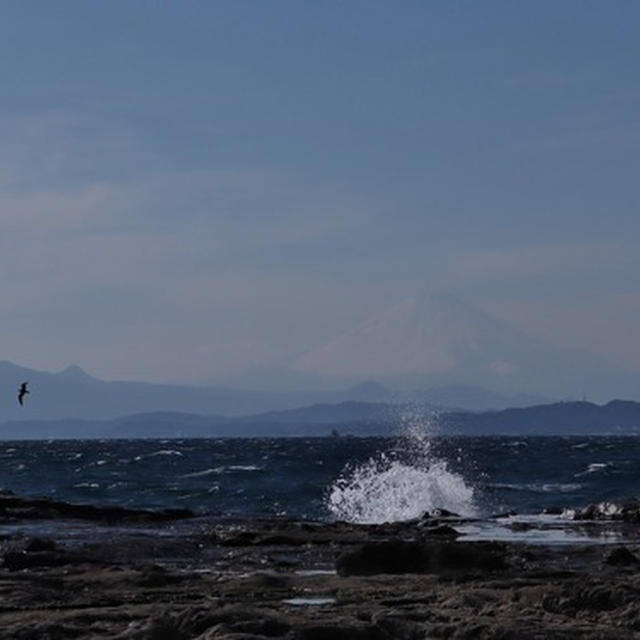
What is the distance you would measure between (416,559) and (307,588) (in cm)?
272

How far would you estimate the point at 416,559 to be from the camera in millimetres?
23000

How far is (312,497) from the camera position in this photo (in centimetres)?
6238

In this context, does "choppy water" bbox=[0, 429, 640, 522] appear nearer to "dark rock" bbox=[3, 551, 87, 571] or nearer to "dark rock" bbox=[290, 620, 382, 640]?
"dark rock" bbox=[3, 551, 87, 571]

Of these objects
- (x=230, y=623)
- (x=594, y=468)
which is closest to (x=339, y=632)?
(x=230, y=623)

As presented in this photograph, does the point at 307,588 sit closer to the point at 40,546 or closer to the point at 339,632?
the point at 339,632

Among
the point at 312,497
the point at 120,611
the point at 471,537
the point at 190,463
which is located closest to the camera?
the point at 120,611

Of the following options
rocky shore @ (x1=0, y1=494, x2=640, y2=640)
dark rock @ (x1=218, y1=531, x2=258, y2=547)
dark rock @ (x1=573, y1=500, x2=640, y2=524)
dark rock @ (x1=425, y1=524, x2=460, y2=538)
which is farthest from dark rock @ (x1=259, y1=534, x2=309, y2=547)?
dark rock @ (x1=573, y1=500, x2=640, y2=524)

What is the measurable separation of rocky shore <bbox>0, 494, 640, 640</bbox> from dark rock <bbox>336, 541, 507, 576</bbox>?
0.06 ft

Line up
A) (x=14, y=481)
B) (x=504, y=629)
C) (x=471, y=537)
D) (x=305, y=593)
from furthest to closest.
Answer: (x=14, y=481) → (x=471, y=537) → (x=305, y=593) → (x=504, y=629)

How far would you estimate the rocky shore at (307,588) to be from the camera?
1598 centimetres

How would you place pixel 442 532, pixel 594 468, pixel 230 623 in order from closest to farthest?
pixel 230 623 < pixel 442 532 < pixel 594 468

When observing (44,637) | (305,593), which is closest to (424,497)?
(305,593)

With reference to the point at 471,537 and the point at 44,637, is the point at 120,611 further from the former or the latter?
the point at 471,537

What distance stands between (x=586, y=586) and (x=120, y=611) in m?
5.12
